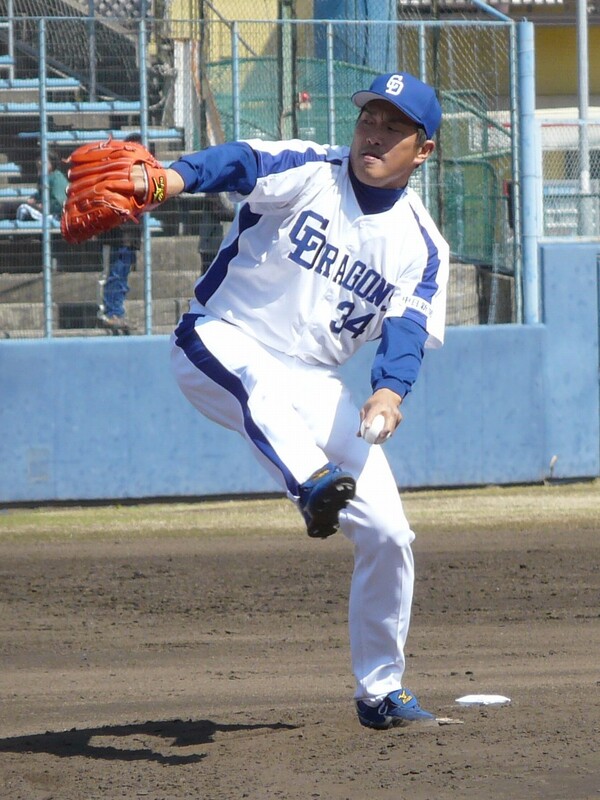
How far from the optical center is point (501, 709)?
517cm

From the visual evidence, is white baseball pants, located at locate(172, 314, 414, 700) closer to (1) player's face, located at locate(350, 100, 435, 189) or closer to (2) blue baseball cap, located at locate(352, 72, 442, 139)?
(1) player's face, located at locate(350, 100, 435, 189)

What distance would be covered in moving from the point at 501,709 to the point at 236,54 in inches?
300

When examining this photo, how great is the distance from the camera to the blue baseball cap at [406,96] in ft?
14.7

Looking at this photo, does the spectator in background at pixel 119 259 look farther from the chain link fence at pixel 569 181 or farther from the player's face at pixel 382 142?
the player's face at pixel 382 142

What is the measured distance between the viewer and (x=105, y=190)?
407cm

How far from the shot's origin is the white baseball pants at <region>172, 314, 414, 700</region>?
4449mm

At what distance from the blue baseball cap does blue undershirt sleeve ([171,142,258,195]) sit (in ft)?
1.57

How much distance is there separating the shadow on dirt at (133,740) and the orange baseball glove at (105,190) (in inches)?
73.4

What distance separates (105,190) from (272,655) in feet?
10.2

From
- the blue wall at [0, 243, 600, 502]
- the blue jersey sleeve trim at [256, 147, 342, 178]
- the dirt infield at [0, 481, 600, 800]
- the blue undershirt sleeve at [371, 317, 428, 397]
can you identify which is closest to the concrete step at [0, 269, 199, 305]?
the blue wall at [0, 243, 600, 502]

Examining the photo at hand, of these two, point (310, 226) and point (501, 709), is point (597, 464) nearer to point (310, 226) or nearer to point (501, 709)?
point (501, 709)

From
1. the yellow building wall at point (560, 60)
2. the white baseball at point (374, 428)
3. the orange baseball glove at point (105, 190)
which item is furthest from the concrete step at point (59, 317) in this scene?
the yellow building wall at point (560, 60)

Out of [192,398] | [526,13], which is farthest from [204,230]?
[526,13]

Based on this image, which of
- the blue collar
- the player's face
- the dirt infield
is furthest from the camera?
the blue collar
